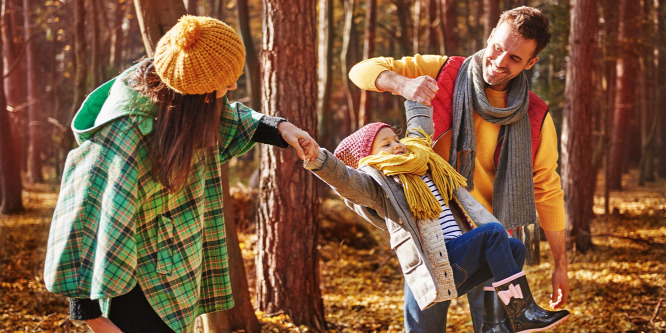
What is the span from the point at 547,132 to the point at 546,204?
0.43 m

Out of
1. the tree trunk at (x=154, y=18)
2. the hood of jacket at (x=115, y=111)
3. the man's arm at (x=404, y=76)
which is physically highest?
the tree trunk at (x=154, y=18)

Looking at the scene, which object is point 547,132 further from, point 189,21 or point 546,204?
point 189,21

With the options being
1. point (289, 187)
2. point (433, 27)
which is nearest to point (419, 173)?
point (289, 187)

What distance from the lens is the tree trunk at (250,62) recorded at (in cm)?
943

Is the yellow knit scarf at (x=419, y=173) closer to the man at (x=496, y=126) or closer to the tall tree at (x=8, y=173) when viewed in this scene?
the man at (x=496, y=126)

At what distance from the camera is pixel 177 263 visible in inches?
98.6

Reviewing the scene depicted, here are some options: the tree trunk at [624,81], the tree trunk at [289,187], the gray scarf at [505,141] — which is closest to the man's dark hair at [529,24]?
the gray scarf at [505,141]

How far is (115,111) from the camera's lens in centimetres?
230

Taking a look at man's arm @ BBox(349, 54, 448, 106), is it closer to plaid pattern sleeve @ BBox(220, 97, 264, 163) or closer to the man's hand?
the man's hand

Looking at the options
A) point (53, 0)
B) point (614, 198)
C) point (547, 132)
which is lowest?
point (614, 198)

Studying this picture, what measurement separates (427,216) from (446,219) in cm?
16

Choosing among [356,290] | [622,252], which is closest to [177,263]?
[356,290]

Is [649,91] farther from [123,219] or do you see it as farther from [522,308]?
[123,219]

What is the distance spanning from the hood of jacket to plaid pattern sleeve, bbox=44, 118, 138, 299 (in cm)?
5
